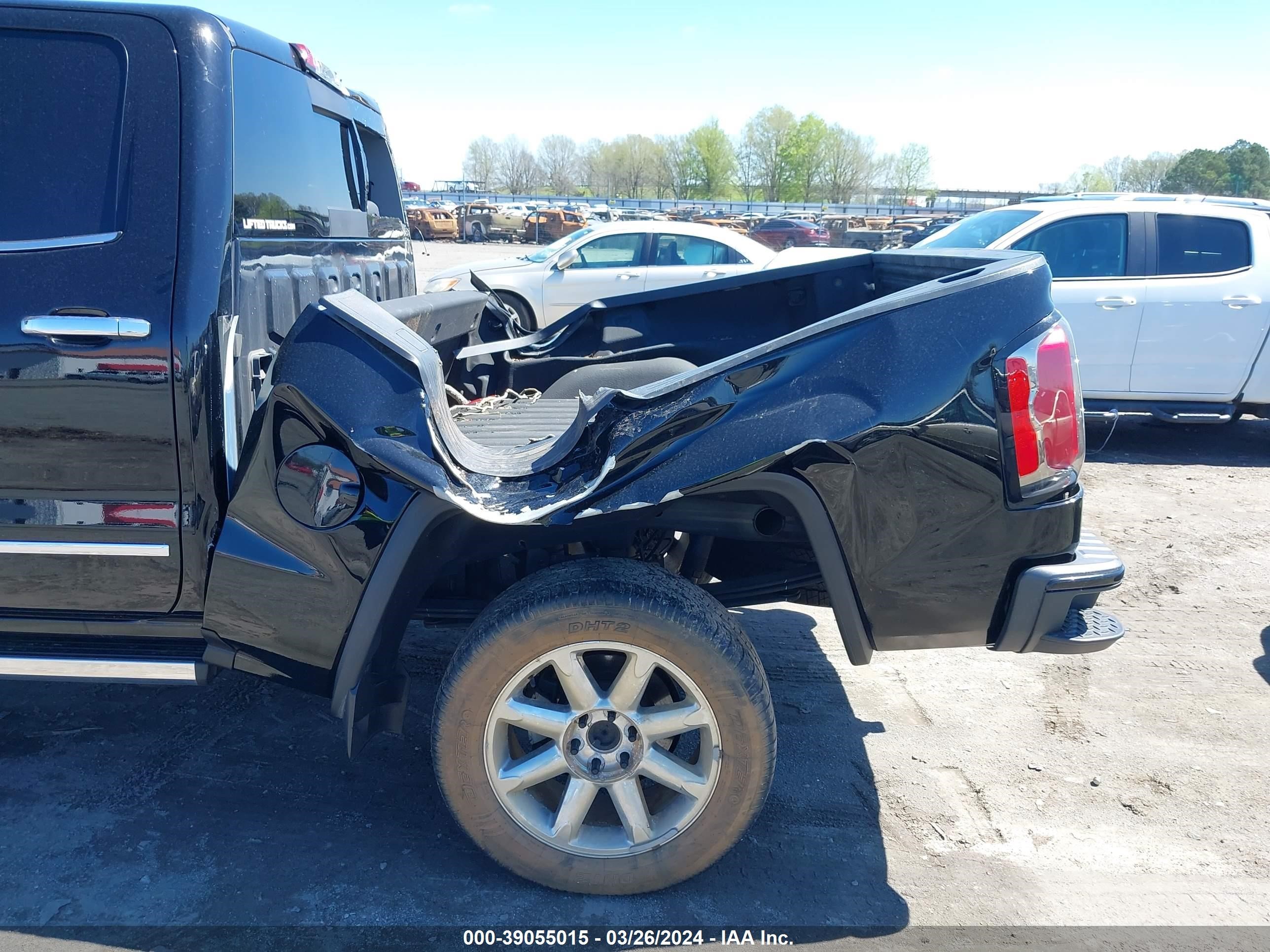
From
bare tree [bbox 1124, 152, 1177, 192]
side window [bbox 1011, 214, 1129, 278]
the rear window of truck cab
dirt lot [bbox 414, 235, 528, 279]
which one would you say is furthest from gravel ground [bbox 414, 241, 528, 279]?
bare tree [bbox 1124, 152, 1177, 192]

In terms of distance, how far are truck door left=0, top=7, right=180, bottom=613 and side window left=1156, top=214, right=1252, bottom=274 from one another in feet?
24.1

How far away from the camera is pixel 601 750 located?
2541mm

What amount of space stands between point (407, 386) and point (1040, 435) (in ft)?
5.25

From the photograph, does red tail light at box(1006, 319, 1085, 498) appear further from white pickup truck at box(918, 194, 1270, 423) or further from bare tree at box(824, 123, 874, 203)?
bare tree at box(824, 123, 874, 203)

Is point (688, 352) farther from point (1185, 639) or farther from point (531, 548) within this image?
point (1185, 639)

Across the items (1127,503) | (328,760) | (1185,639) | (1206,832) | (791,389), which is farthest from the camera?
(1127,503)

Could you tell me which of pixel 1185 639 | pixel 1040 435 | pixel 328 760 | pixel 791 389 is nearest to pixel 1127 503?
pixel 1185 639

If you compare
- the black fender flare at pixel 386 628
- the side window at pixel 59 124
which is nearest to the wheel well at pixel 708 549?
Answer: the black fender flare at pixel 386 628

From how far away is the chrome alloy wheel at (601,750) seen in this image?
2.48 meters

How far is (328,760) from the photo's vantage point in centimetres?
323

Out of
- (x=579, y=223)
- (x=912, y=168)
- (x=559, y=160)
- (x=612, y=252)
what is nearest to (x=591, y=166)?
(x=559, y=160)

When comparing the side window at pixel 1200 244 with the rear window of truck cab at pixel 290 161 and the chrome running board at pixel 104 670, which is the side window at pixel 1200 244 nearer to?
the rear window of truck cab at pixel 290 161

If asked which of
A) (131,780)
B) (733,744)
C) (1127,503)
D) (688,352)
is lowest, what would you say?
(1127,503)

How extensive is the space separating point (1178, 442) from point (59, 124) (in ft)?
27.8
